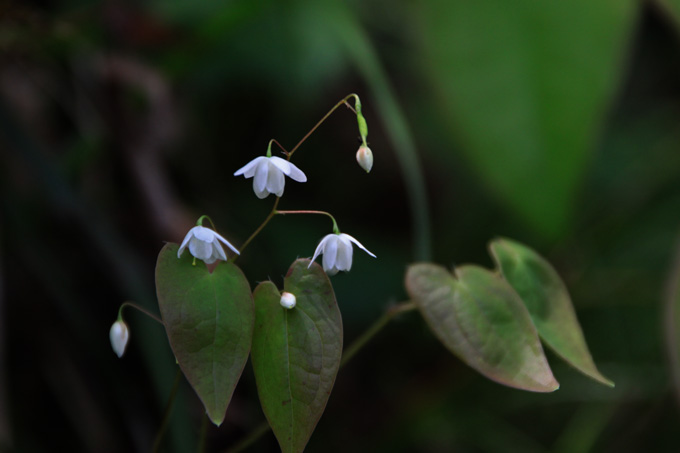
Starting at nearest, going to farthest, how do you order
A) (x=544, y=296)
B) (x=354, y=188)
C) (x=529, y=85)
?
(x=544, y=296), (x=529, y=85), (x=354, y=188)

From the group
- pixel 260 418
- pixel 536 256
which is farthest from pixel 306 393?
pixel 260 418

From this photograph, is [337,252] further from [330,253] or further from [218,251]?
[218,251]

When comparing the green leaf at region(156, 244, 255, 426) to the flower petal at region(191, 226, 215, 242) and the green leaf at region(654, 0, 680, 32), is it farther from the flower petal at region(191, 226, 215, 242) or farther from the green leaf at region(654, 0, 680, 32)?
the green leaf at region(654, 0, 680, 32)

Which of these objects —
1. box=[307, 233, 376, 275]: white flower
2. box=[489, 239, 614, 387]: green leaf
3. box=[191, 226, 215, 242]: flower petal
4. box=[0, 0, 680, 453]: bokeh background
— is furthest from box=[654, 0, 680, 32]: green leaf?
box=[191, 226, 215, 242]: flower petal

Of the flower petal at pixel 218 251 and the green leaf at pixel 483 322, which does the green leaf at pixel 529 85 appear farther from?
the flower petal at pixel 218 251

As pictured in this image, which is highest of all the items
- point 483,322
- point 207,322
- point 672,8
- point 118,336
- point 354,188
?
point 672,8

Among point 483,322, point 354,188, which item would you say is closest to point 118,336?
point 483,322

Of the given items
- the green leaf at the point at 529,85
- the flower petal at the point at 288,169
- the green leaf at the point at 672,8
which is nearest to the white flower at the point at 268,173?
the flower petal at the point at 288,169
